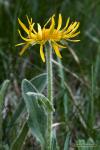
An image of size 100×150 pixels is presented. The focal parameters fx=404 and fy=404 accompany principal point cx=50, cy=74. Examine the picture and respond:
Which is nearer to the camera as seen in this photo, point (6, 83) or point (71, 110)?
point (6, 83)

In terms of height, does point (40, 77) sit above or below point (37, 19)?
below

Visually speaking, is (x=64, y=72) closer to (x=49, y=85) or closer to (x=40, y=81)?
(x=40, y=81)

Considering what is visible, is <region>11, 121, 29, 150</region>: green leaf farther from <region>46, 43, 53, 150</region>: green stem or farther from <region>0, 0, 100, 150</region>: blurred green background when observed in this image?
<region>46, 43, 53, 150</region>: green stem

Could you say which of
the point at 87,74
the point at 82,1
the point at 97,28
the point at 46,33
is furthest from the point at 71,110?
the point at 82,1

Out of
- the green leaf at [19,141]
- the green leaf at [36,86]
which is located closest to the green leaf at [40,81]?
the green leaf at [36,86]

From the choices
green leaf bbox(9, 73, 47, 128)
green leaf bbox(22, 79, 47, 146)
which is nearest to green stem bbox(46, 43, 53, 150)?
green leaf bbox(22, 79, 47, 146)

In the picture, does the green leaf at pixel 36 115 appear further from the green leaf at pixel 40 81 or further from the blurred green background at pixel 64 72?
the green leaf at pixel 40 81

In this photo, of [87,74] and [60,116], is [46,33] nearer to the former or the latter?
[60,116]

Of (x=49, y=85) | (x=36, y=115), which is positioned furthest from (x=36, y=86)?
(x=49, y=85)
